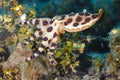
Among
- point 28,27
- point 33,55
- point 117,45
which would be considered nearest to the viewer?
point 33,55

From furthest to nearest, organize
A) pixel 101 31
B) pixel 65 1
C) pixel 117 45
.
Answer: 1. pixel 65 1
2. pixel 101 31
3. pixel 117 45

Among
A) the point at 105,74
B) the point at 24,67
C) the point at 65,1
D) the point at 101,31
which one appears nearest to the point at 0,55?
the point at 24,67

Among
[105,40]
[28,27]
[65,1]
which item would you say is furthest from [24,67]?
[65,1]

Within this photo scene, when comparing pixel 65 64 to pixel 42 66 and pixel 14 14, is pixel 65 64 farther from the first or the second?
pixel 14 14

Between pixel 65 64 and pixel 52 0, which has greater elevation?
pixel 52 0

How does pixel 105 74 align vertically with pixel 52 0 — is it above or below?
below

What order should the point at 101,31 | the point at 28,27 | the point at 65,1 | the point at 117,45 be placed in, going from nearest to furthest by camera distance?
the point at 117,45, the point at 28,27, the point at 101,31, the point at 65,1

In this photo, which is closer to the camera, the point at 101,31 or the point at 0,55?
the point at 0,55

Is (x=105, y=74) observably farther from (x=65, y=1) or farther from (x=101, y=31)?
(x=65, y=1)

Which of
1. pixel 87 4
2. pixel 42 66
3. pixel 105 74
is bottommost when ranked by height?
pixel 105 74
